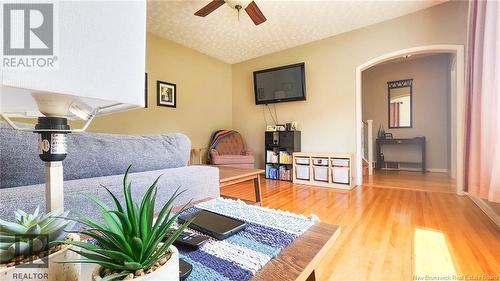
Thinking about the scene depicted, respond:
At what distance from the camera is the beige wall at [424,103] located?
4.29m

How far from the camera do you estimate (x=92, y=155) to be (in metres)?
0.84

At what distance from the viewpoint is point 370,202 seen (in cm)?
241

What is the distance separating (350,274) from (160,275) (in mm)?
1227

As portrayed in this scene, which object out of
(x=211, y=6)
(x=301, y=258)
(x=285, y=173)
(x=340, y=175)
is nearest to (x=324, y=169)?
(x=340, y=175)

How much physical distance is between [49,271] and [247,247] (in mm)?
353

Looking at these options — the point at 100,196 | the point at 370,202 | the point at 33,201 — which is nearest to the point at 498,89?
the point at 370,202

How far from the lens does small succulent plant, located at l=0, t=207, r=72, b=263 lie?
291 millimetres

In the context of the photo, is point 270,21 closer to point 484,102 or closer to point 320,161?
point 320,161

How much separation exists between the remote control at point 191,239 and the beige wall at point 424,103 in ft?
17.3

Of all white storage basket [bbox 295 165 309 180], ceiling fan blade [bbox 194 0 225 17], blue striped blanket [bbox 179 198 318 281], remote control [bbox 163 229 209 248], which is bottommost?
white storage basket [bbox 295 165 309 180]

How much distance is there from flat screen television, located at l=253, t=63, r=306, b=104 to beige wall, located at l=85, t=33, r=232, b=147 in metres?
0.87

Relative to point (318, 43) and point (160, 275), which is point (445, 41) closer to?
point (318, 43)

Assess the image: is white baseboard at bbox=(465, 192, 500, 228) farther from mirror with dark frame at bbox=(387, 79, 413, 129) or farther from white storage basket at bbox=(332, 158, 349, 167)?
mirror with dark frame at bbox=(387, 79, 413, 129)

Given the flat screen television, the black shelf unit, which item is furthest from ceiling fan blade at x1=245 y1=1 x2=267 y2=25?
the black shelf unit
